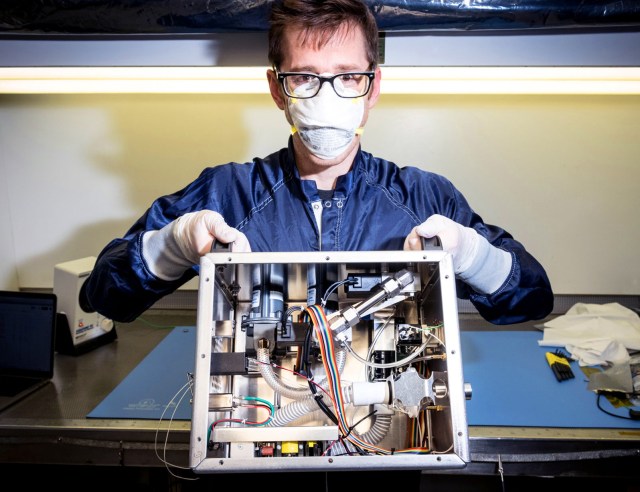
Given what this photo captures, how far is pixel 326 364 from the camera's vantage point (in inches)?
27.3

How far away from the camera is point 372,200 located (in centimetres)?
110

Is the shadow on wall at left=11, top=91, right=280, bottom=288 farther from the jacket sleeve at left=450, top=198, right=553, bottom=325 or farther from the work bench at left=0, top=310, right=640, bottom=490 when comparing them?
the jacket sleeve at left=450, top=198, right=553, bottom=325

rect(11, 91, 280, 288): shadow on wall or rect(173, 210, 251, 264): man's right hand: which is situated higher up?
rect(11, 91, 280, 288): shadow on wall

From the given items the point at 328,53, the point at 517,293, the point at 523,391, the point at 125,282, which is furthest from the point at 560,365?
the point at 125,282

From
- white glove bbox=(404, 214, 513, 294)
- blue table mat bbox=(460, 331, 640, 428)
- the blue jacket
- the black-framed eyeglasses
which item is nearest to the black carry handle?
white glove bbox=(404, 214, 513, 294)

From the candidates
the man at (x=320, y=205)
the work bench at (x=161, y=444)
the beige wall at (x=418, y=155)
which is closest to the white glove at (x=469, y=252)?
the man at (x=320, y=205)

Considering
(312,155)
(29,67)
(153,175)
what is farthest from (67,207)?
(312,155)

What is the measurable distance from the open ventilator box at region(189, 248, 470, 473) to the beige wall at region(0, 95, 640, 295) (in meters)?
1.08

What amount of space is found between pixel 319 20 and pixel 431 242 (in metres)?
0.51

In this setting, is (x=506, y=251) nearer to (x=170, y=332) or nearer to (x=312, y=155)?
(x=312, y=155)

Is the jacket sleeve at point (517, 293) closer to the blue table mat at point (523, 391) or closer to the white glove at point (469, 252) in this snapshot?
the white glove at point (469, 252)

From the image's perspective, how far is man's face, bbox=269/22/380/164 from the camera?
95 cm

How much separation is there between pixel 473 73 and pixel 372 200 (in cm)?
48

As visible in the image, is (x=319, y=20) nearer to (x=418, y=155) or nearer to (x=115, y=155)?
(x=418, y=155)
